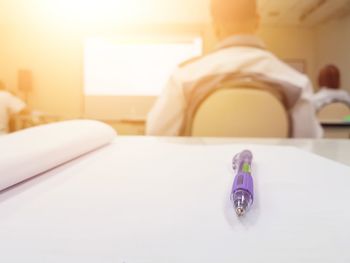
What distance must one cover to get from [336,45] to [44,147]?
20.8 feet

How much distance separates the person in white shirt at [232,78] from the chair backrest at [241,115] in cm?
7

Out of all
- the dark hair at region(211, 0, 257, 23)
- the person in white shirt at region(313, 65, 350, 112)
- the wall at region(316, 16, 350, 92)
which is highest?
the wall at region(316, 16, 350, 92)

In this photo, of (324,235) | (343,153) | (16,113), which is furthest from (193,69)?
(16,113)

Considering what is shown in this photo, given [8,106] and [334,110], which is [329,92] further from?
[8,106]

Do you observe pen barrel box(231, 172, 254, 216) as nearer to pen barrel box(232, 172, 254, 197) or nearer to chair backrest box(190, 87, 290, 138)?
pen barrel box(232, 172, 254, 197)

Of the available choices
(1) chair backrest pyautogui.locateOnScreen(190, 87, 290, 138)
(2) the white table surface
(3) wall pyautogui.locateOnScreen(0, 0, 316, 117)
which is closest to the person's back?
(3) wall pyautogui.locateOnScreen(0, 0, 316, 117)

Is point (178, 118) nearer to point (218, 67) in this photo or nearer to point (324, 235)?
point (218, 67)

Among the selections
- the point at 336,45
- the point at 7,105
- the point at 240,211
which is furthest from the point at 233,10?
the point at 336,45

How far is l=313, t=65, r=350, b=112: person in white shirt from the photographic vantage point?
11.4 ft

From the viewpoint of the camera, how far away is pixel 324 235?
10.3 inches

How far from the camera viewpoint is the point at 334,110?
3.33m

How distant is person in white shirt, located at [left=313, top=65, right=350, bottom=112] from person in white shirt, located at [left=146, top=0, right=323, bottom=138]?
6.96 ft

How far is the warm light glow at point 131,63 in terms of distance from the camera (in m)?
6.08

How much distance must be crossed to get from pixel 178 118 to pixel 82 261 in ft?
3.76
